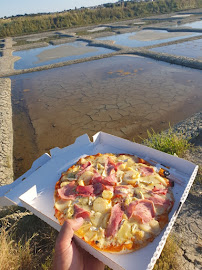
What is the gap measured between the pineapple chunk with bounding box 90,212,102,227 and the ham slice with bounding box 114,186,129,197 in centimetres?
18

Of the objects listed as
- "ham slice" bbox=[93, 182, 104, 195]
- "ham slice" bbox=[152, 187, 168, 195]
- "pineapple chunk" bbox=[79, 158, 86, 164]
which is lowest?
"ham slice" bbox=[152, 187, 168, 195]

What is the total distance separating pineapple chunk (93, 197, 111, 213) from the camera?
4.59 ft

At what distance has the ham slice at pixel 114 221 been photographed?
127 cm

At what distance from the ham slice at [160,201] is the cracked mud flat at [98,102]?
2.84 m

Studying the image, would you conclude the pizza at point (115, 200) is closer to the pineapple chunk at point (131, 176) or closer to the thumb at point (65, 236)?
the pineapple chunk at point (131, 176)

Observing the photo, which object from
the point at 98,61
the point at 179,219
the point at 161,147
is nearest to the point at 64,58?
the point at 98,61

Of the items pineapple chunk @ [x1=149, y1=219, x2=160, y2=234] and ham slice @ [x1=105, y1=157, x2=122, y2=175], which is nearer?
pineapple chunk @ [x1=149, y1=219, x2=160, y2=234]

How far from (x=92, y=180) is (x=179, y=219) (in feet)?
3.75

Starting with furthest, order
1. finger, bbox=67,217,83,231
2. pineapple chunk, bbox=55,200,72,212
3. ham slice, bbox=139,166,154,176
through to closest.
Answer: ham slice, bbox=139,166,154,176
pineapple chunk, bbox=55,200,72,212
finger, bbox=67,217,83,231

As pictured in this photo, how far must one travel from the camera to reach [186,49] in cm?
1024

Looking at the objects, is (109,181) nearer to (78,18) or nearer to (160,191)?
(160,191)

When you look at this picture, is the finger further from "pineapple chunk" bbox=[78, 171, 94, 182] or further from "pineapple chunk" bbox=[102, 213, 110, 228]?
"pineapple chunk" bbox=[78, 171, 94, 182]

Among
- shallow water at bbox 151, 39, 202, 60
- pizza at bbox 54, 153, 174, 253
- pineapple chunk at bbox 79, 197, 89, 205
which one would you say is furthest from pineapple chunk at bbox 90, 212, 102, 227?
shallow water at bbox 151, 39, 202, 60

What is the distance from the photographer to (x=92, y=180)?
5.27 ft
